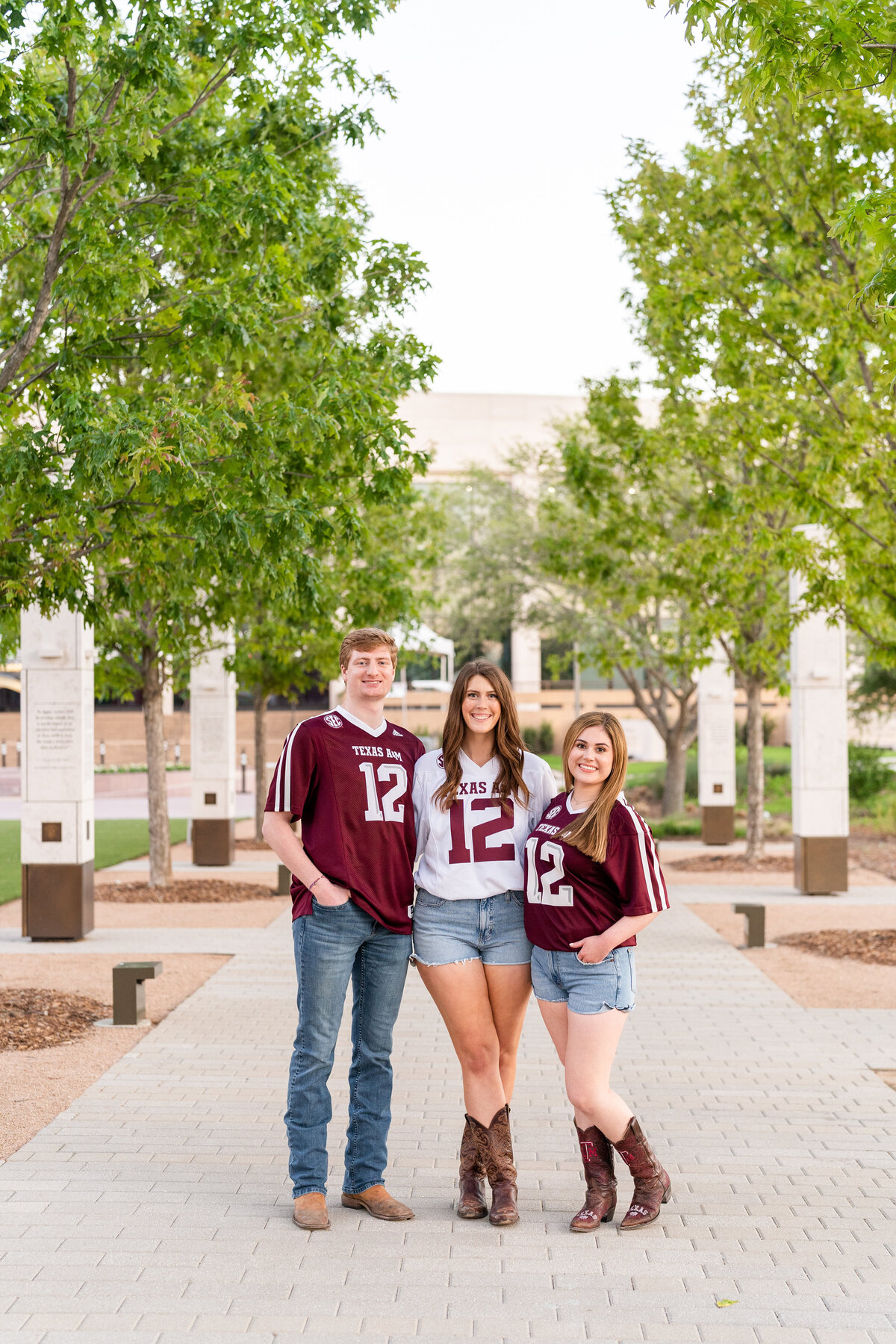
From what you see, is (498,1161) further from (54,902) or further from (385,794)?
(54,902)

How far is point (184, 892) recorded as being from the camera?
15.3 m

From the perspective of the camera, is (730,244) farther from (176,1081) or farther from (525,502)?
(525,502)

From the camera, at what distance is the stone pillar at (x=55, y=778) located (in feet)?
38.7

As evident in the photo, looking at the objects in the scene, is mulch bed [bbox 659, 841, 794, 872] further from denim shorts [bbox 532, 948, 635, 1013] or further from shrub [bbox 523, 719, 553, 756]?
shrub [bbox 523, 719, 553, 756]

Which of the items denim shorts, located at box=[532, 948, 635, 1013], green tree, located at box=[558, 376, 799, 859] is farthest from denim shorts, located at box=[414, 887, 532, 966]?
green tree, located at box=[558, 376, 799, 859]

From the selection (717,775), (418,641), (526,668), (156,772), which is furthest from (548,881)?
→ (526,668)

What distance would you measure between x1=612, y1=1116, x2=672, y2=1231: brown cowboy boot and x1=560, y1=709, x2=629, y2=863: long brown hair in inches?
38.6

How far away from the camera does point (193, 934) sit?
40.0 feet

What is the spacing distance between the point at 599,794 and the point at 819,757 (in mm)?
11221

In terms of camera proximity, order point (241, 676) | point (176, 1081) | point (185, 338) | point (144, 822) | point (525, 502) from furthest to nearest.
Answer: point (525, 502) → point (144, 822) → point (241, 676) → point (185, 338) → point (176, 1081)

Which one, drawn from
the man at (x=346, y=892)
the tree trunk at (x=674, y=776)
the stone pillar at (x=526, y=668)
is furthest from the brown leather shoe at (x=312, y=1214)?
the stone pillar at (x=526, y=668)

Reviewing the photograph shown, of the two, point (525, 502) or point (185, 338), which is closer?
point (185, 338)

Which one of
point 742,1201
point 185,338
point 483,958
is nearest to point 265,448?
point 185,338

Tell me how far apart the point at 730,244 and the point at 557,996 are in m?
9.00
